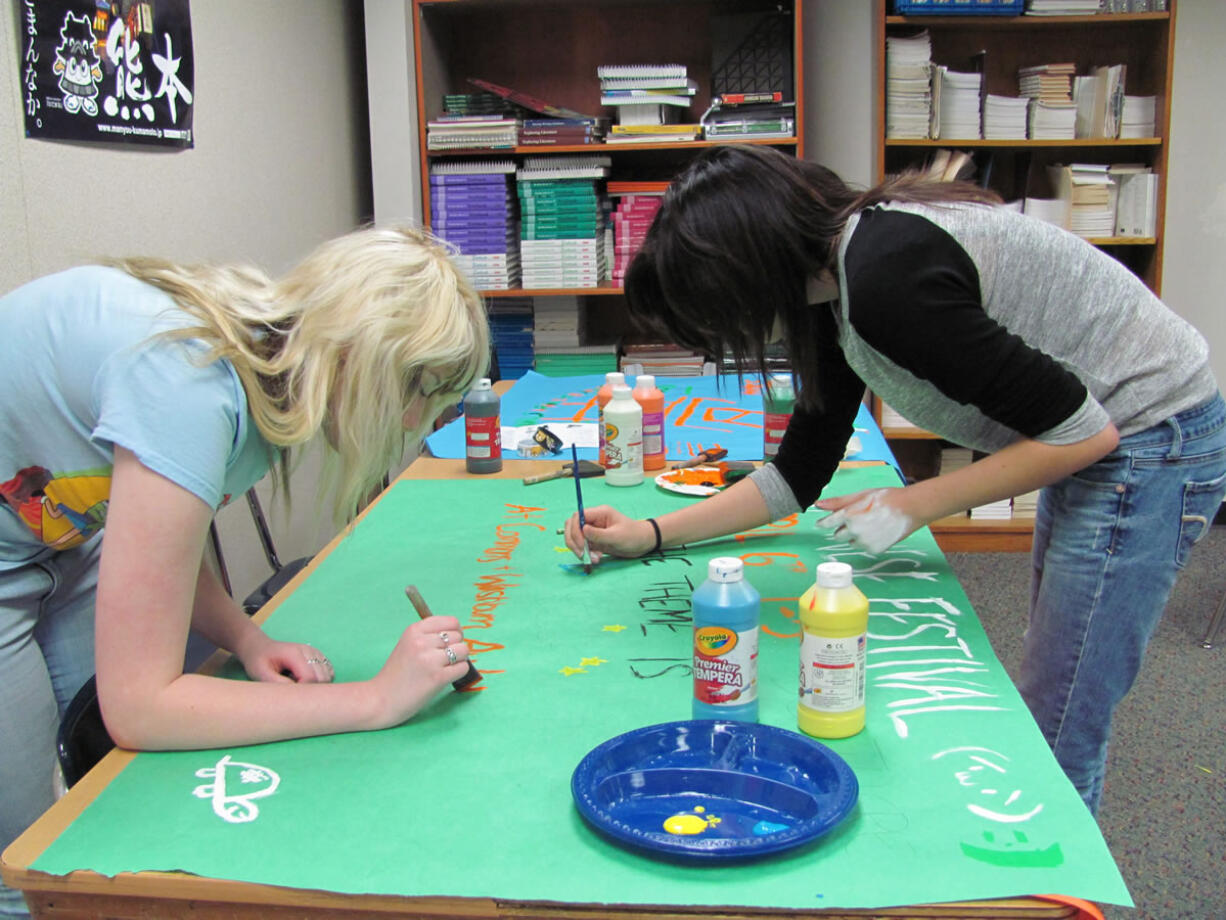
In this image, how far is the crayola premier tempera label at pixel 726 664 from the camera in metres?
0.97

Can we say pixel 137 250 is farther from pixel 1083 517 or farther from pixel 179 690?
pixel 1083 517

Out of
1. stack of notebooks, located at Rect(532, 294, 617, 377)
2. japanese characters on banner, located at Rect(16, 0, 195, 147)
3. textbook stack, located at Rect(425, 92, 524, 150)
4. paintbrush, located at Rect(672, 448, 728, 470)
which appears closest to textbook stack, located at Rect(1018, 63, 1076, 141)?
stack of notebooks, located at Rect(532, 294, 617, 377)

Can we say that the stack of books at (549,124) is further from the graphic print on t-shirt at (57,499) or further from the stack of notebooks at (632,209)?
the graphic print on t-shirt at (57,499)

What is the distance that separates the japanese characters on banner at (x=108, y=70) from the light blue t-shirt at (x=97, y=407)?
1.17m

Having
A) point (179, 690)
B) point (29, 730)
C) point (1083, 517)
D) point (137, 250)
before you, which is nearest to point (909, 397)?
point (1083, 517)

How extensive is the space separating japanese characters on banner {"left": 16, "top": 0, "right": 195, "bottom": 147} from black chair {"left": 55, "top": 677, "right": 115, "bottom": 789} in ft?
4.67

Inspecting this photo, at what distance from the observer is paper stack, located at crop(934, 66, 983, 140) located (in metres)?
3.40

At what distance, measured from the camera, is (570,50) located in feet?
12.2

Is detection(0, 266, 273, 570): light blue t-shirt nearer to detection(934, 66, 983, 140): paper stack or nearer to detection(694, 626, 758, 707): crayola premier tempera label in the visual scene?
detection(694, 626, 758, 707): crayola premier tempera label

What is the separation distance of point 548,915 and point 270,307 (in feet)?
A: 2.19

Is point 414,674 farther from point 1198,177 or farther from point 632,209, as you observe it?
point 1198,177

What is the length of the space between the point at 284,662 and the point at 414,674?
0.22 m

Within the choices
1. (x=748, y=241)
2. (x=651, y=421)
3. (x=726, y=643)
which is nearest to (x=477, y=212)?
(x=651, y=421)

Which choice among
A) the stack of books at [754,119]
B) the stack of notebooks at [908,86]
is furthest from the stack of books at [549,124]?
the stack of notebooks at [908,86]
